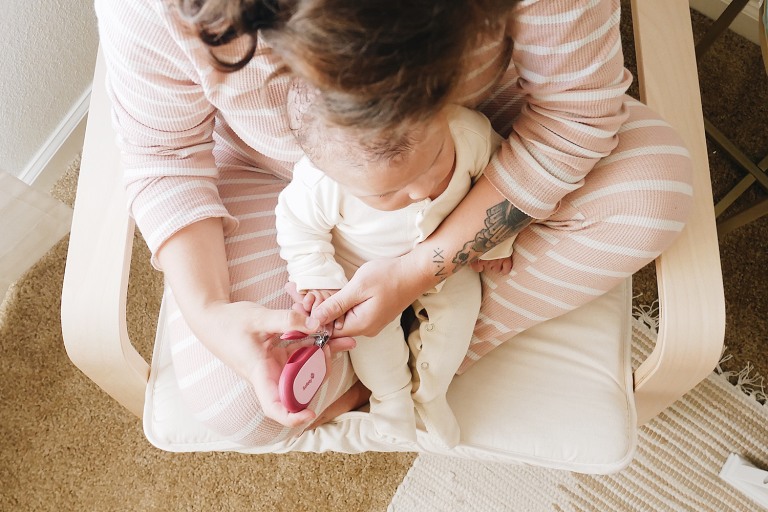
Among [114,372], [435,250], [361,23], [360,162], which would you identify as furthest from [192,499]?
[361,23]

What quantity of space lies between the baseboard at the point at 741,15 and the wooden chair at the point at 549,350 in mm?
850

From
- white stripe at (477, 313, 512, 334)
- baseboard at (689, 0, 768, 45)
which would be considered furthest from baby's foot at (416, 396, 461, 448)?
baseboard at (689, 0, 768, 45)

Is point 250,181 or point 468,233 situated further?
point 250,181

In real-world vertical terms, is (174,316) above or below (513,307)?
below

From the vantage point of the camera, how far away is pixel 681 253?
792mm

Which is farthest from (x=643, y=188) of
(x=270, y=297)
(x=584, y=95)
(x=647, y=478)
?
(x=647, y=478)

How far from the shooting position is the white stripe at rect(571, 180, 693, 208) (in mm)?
758

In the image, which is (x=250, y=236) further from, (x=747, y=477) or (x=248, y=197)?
(x=747, y=477)

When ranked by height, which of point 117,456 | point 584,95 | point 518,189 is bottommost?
point 117,456

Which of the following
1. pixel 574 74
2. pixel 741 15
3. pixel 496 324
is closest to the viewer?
pixel 574 74

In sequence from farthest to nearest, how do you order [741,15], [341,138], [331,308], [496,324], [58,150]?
[741,15]
[58,150]
[496,324]
[331,308]
[341,138]

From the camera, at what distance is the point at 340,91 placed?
476 mm

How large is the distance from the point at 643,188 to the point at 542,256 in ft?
0.47

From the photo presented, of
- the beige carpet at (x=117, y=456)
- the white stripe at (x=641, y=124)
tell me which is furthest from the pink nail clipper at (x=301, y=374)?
the beige carpet at (x=117, y=456)
